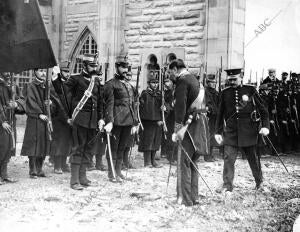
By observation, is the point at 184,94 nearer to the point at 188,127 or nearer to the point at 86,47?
the point at 188,127

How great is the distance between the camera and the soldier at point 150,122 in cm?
1051

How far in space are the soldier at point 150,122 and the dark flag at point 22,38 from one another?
744 cm

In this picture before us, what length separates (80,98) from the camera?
7.58 m

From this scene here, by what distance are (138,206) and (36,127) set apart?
3097 mm

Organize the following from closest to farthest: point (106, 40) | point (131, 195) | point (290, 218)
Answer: point (290, 218), point (131, 195), point (106, 40)

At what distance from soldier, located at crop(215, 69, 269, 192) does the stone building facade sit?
462 cm

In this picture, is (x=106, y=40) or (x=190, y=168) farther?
(x=106, y=40)

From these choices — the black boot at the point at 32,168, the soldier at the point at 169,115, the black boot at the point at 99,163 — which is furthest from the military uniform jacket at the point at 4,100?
the soldier at the point at 169,115

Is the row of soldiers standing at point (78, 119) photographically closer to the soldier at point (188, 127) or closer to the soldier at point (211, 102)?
the soldier at point (188, 127)

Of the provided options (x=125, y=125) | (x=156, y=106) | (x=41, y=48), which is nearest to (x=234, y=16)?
(x=156, y=106)

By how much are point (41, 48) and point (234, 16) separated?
9.86 meters

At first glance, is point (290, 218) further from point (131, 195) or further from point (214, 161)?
point (214, 161)

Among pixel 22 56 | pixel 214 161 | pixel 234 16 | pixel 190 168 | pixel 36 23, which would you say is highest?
pixel 234 16

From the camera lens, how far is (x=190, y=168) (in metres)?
6.57
